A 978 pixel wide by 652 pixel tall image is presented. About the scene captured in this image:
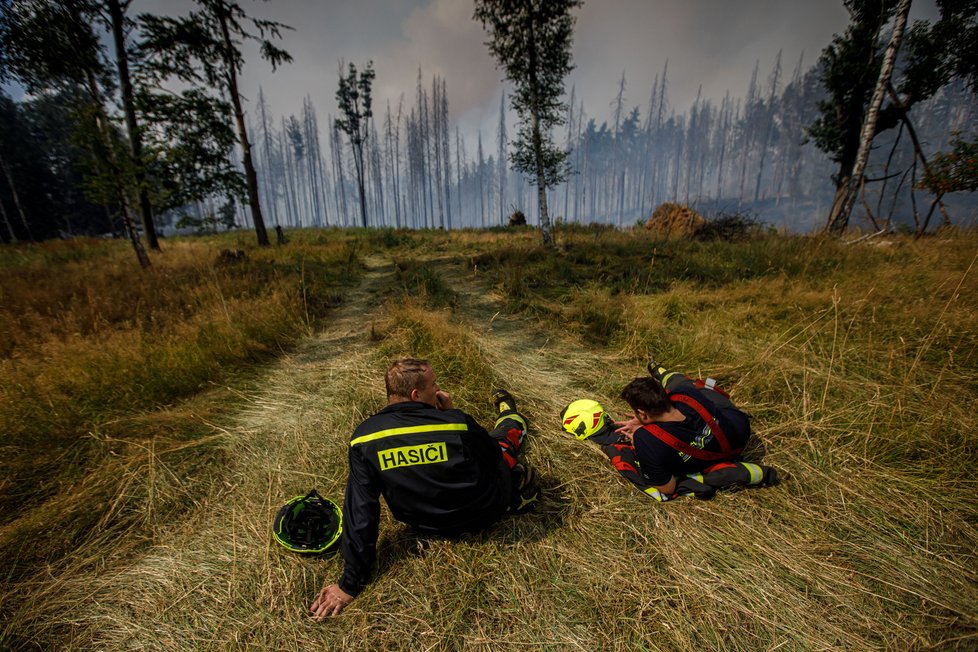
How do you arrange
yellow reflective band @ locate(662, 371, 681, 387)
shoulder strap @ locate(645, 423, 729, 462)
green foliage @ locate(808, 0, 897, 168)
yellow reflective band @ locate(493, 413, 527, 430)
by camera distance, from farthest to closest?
1. green foliage @ locate(808, 0, 897, 168)
2. yellow reflective band @ locate(662, 371, 681, 387)
3. yellow reflective band @ locate(493, 413, 527, 430)
4. shoulder strap @ locate(645, 423, 729, 462)

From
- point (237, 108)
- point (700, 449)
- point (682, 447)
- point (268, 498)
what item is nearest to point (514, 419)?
point (682, 447)

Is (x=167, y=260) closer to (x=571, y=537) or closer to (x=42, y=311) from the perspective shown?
(x=42, y=311)

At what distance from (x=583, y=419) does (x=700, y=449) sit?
0.89 meters

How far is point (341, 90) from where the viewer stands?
30703mm

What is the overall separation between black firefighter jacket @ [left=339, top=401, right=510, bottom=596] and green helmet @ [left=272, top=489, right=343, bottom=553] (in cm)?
38

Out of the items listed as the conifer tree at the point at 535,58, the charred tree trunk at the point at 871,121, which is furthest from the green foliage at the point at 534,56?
the charred tree trunk at the point at 871,121

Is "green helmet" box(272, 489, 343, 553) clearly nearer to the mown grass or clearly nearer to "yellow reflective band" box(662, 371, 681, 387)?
the mown grass

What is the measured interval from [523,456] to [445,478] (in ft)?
3.21

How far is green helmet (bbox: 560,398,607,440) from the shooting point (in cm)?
283

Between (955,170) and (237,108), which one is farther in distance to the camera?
(237,108)

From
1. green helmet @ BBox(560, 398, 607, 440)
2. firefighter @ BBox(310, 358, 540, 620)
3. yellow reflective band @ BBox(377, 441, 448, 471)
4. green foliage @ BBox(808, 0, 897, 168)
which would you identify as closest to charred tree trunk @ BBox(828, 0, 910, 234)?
green foliage @ BBox(808, 0, 897, 168)

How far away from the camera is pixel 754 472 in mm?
2209

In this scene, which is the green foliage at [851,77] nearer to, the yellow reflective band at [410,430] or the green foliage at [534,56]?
the green foliage at [534,56]

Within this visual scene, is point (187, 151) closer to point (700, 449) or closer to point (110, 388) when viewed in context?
point (110, 388)
